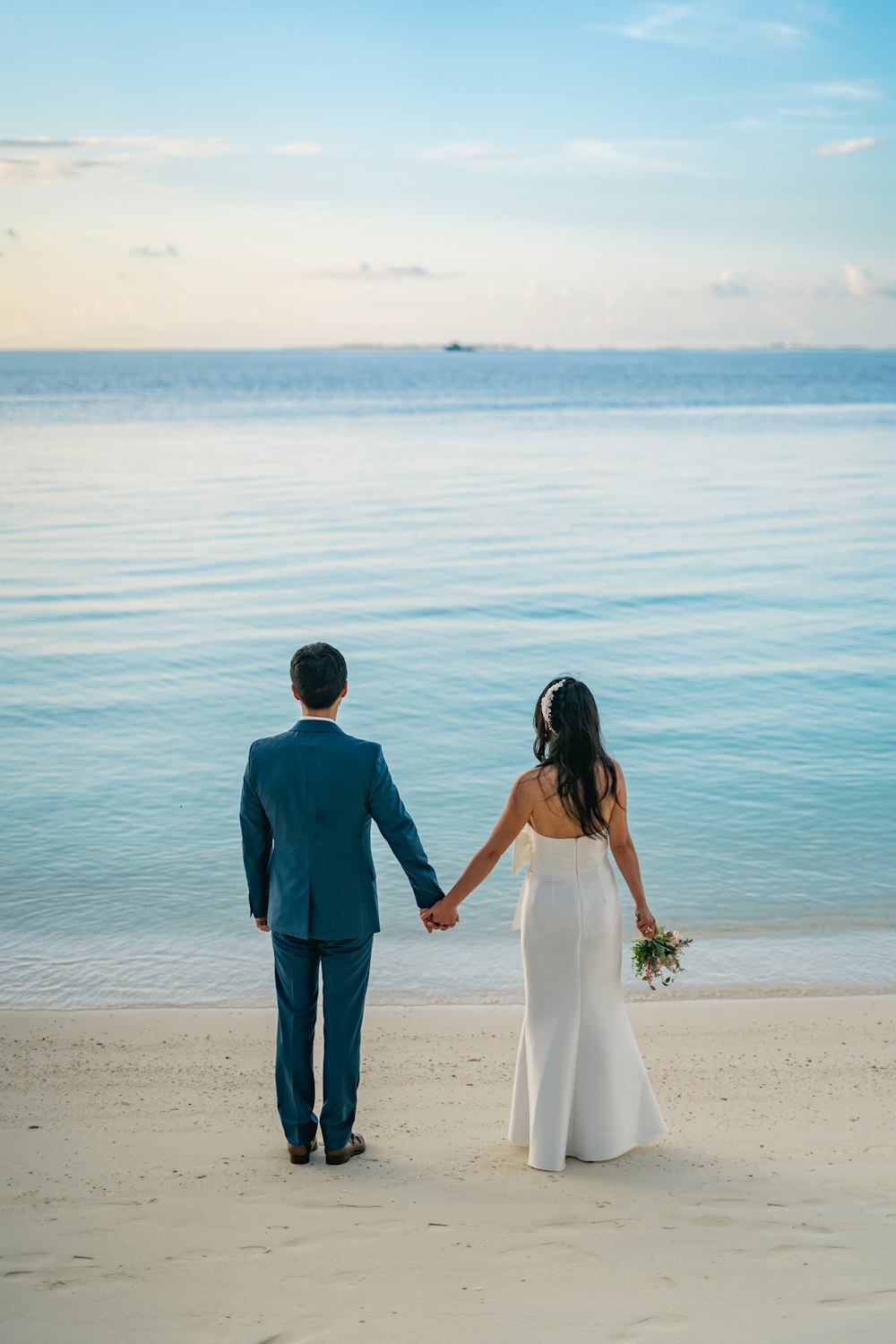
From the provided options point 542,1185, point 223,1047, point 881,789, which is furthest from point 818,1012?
point 881,789

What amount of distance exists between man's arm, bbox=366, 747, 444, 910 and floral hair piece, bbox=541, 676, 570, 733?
61 cm

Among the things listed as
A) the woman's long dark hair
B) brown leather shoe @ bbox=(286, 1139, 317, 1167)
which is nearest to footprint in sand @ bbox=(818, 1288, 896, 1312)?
the woman's long dark hair

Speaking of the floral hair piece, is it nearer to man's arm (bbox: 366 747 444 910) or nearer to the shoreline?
man's arm (bbox: 366 747 444 910)

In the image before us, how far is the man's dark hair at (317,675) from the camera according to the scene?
4355 millimetres

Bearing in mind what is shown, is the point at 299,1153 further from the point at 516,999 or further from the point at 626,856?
the point at 516,999

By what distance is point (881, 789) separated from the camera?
11.0 meters

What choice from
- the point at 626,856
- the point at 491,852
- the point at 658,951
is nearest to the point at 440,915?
the point at 491,852

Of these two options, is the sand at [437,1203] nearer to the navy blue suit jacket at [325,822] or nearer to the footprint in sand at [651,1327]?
the footprint in sand at [651,1327]

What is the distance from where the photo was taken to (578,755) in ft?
14.4

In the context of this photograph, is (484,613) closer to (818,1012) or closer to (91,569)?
(91,569)

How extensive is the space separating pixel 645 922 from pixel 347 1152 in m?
1.45

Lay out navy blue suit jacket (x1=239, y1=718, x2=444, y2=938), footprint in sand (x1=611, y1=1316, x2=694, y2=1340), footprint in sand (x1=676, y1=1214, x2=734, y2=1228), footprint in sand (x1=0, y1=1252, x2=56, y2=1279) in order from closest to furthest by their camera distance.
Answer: footprint in sand (x1=611, y1=1316, x2=694, y2=1340), footprint in sand (x1=0, y1=1252, x2=56, y2=1279), footprint in sand (x1=676, y1=1214, x2=734, y2=1228), navy blue suit jacket (x1=239, y1=718, x2=444, y2=938)

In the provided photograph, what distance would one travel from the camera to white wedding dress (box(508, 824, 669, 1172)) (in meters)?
4.52

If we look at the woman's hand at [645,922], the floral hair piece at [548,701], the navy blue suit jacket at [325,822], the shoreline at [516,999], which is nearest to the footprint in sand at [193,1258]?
the navy blue suit jacket at [325,822]
